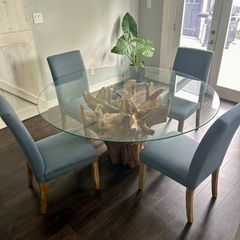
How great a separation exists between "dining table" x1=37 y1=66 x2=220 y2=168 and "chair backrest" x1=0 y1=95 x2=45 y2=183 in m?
0.27

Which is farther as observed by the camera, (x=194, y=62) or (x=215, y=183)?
(x=194, y=62)

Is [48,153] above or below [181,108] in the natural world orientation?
below

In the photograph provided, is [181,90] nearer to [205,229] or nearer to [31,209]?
[205,229]

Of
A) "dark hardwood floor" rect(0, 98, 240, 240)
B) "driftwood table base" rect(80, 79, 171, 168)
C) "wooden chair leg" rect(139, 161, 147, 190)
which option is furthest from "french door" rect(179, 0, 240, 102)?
"wooden chair leg" rect(139, 161, 147, 190)

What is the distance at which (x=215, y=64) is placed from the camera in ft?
11.5

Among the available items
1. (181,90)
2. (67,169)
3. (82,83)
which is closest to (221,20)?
(181,90)

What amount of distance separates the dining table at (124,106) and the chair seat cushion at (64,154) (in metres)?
0.19

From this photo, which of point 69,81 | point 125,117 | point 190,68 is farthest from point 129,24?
point 125,117

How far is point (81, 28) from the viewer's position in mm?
3422

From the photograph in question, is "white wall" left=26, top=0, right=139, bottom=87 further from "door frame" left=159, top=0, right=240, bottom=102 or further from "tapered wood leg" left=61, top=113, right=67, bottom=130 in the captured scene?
"tapered wood leg" left=61, top=113, right=67, bottom=130

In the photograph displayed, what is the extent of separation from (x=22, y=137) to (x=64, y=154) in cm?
39

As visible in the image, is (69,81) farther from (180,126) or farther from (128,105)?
(180,126)

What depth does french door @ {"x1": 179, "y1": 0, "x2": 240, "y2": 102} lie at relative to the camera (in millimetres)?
3146

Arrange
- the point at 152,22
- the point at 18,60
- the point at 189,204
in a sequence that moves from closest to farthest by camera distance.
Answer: the point at 189,204
the point at 18,60
the point at 152,22
